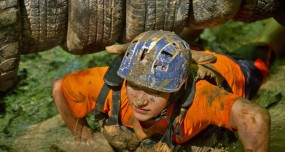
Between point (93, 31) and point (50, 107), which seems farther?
point (50, 107)

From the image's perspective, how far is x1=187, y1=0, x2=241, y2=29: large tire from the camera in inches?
133

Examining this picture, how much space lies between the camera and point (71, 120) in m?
3.36

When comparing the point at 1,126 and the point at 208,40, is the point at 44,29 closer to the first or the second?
the point at 1,126

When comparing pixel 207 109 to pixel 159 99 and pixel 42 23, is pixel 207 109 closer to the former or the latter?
pixel 159 99

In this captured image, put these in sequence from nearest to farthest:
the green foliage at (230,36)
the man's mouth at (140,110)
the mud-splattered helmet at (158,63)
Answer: the mud-splattered helmet at (158,63), the man's mouth at (140,110), the green foliage at (230,36)

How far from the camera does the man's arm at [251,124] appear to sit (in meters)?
2.78

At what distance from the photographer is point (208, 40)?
197 inches

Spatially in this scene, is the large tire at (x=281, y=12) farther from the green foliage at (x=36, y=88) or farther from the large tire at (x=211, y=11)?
the green foliage at (x=36, y=88)

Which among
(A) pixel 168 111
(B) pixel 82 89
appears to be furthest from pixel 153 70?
(B) pixel 82 89

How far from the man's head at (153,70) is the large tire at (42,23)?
54 cm

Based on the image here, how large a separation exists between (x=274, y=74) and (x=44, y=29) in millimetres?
1896

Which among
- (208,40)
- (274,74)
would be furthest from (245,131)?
(208,40)

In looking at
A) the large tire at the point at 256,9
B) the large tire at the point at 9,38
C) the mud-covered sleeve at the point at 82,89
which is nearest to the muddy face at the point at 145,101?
the mud-covered sleeve at the point at 82,89

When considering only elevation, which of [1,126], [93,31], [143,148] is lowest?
Result: [1,126]
